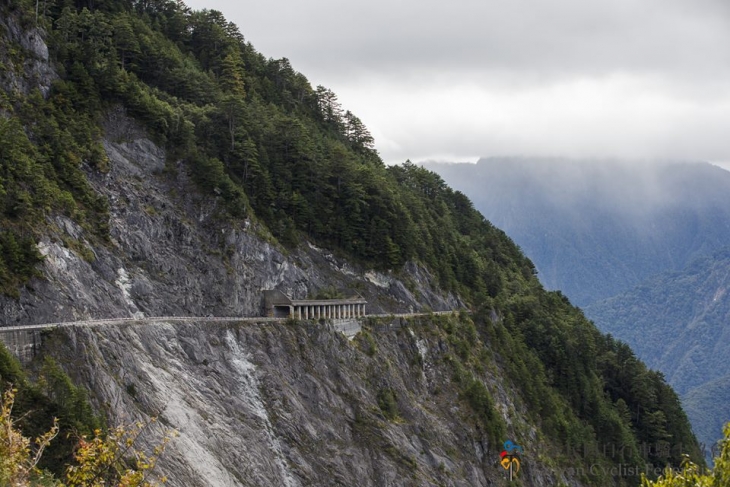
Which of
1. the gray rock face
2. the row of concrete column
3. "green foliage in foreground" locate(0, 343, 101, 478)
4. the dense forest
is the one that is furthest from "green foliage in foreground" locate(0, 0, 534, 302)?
"green foliage in foreground" locate(0, 343, 101, 478)

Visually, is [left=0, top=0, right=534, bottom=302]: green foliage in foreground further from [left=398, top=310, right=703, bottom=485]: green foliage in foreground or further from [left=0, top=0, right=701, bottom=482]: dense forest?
[left=398, top=310, right=703, bottom=485]: green foliage in foreground

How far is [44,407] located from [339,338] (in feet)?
123

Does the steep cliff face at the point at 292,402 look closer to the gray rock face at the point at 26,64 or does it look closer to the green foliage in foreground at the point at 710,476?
the gray rock face at the point at 26,64

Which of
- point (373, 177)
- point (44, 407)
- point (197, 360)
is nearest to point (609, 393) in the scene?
point (373, 177)

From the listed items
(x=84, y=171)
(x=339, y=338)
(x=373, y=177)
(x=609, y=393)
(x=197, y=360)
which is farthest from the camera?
(x=609, y=393)

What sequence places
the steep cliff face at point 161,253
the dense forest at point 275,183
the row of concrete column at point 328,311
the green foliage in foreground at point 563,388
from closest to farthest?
1. the steep cliff face at point 161,253
2. the dense forest at point 275,183
3. the row of concrete column at point 328,311
4. the green foliage in foreground at point 563,388

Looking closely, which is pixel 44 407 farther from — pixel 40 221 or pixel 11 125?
pixel 11 125

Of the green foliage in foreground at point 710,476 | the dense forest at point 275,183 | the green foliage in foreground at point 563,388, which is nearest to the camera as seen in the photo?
Result: the green foliage in foreground at point 710,476

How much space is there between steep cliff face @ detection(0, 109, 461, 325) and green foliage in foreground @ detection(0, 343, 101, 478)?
14.2 meters

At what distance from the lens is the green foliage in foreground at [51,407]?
42000mm

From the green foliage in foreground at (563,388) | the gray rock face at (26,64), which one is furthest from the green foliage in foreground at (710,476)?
the gray rock face at (26,64)

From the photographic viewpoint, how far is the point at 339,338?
78688mm

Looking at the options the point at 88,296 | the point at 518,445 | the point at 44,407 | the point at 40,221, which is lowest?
the point at 518,445

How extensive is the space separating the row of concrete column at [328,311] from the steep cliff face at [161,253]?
360cm
